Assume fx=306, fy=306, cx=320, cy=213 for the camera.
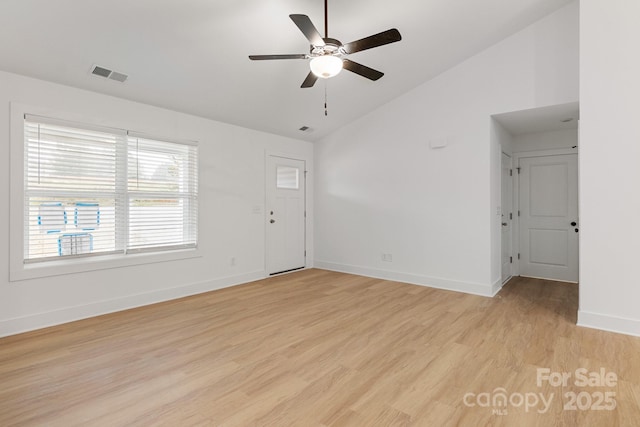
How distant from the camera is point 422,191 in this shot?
480 centimetres

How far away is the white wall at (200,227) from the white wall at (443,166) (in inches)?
58.1

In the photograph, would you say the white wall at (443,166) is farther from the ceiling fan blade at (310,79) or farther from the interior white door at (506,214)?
the ceiling fan blade at (310,79)

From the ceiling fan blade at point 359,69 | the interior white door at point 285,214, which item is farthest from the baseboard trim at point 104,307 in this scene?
the ceiling fan blade at point 359,69

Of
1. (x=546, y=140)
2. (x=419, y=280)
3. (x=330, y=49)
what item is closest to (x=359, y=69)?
(x=330, y=49)

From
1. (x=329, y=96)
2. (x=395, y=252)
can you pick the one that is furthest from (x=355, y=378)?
(x=329, y=96)

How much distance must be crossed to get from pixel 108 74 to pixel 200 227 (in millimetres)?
2121

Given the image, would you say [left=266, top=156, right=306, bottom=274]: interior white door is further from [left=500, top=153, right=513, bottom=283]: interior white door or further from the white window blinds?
[left=500, top=153, right=513, bottom=283]: interior white door

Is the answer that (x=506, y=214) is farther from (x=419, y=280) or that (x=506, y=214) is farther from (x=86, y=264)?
(x=86, y=264)

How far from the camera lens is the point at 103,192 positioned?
356cm

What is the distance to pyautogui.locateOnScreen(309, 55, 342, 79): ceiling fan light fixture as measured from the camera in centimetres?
245

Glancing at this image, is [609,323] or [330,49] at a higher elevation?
[330,49]

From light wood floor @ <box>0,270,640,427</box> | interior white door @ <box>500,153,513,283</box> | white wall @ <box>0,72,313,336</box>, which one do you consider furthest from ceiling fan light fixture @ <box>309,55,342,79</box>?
interior white door @ <box>500,153,513,283</box>

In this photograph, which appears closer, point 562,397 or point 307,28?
point 562,397

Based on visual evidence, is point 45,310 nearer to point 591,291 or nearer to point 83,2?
point 83,2
